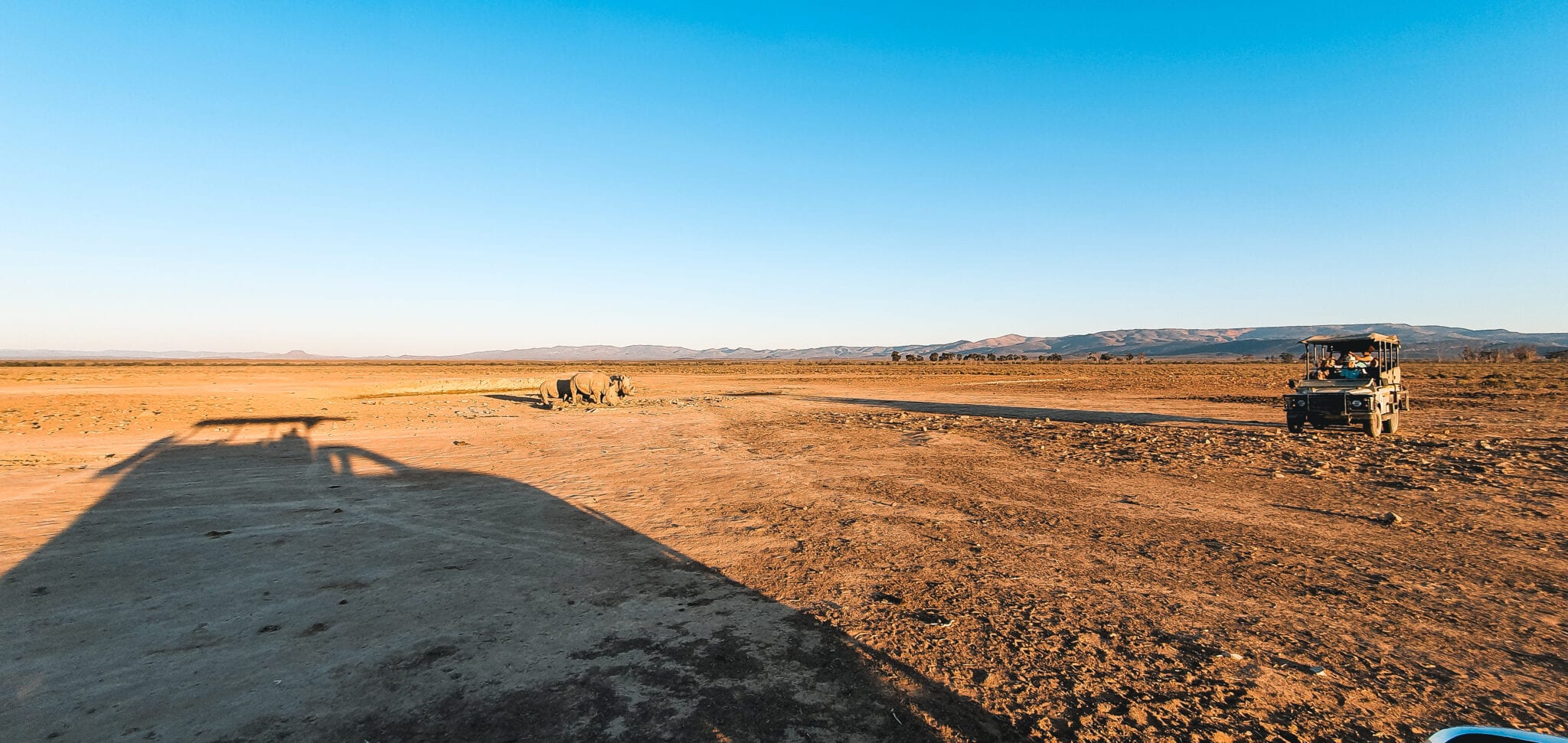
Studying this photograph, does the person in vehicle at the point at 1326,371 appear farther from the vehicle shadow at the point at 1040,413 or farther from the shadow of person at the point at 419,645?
the shadow of person at the point at 419,645

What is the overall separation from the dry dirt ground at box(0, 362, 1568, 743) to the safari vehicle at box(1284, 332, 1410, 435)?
6.98 feet

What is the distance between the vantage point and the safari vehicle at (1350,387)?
1366 cm

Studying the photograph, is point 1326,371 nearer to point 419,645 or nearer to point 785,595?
point 785,595

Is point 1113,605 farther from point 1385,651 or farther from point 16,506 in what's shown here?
point 16,506

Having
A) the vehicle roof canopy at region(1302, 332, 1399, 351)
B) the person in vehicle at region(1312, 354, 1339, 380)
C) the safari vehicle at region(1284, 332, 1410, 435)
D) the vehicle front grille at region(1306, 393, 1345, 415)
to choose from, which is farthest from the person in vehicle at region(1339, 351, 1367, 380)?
the vehicle front grille at region(1306, 393, 1345, 415)

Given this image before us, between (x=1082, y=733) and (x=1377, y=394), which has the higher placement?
(x=1377, y=394)

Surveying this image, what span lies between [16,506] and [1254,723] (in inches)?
518

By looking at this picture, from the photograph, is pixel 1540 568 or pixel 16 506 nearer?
pixel 1540 568

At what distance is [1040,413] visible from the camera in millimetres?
20578

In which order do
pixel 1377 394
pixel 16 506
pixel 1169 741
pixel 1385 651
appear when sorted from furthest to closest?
pixel 1377 394 → pixel 16 506 → pixel 1385 651 → pixel 1169 741

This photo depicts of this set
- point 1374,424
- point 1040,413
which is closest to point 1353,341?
point 1374,424

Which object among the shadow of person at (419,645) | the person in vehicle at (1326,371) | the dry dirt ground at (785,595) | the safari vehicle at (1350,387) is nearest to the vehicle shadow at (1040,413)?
the person in vehicle at (1326,371)

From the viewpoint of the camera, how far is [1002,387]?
118 feet

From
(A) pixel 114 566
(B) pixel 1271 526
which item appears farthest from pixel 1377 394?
(A) pixel 114 566
